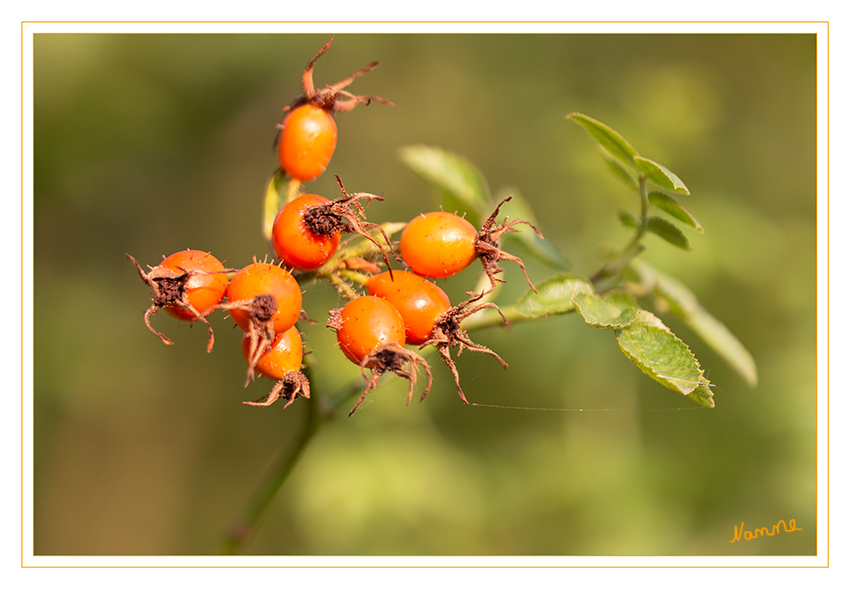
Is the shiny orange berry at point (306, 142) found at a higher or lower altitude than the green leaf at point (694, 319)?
higher

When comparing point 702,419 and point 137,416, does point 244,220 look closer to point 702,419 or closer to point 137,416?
point 137,416

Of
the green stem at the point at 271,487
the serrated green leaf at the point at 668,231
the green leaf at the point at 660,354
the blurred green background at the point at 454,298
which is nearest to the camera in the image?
the green leaf at the point at 660,354

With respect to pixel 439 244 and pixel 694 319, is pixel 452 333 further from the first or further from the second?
pixel 694 319

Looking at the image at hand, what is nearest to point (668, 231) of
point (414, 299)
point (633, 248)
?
point (633, 248)

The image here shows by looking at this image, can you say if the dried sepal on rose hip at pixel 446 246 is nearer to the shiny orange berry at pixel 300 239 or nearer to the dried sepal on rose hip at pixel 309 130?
the shiny orange berry at pixel 300 239

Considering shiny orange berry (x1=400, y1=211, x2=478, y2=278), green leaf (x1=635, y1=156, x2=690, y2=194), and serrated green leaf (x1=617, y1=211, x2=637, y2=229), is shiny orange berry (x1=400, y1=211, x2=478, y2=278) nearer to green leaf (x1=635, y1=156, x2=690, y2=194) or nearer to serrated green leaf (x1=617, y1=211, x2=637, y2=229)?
green leaf (x1=635, y1=156, x2=690, y2=194)
